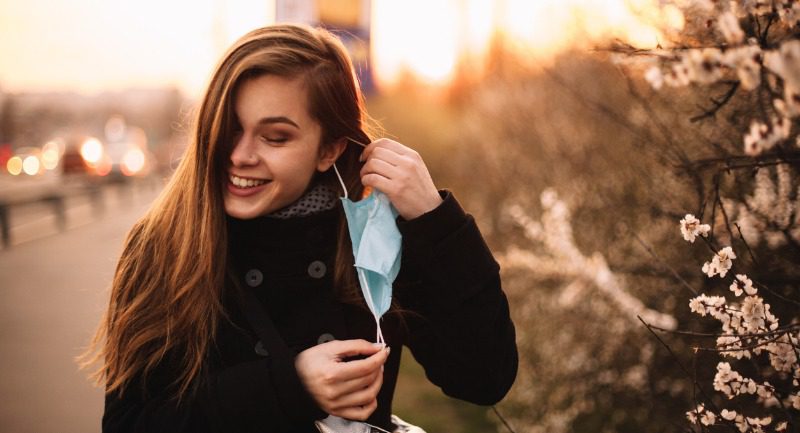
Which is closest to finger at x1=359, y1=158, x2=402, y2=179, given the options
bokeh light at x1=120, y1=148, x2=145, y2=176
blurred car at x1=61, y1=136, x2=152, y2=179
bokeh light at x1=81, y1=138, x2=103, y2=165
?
blurred car at x1=61, y1=136, x2=152, y2=179

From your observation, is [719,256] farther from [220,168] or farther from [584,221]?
[584,221]

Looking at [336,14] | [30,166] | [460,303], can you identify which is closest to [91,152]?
[30,166]

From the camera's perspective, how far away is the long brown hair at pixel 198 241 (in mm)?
1826

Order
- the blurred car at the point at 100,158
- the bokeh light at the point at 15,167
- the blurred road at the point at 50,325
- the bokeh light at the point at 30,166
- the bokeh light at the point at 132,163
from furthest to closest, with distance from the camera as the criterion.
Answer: the bokeh light at the point at 30,166, the bokeh light at the point at 15,167, the bokeh light at the point at 132,163, the blurred car at the point at 100,158, the blurred road at the point at 50,325

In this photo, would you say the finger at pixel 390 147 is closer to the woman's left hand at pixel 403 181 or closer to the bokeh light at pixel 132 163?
the woman's left hand at pixel 403 181

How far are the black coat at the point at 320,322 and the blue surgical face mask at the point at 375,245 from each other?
2.1 inches

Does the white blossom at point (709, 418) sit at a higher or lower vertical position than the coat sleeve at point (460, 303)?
lower

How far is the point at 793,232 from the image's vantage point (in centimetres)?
240

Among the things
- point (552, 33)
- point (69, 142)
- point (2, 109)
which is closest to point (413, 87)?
point (552, 33)

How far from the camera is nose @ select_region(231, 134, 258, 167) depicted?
184 cm

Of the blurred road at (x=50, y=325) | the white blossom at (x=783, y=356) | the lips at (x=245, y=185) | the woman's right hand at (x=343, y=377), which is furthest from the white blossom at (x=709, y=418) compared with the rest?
the blurred road at (x=50, y=325)

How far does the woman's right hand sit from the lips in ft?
1.59

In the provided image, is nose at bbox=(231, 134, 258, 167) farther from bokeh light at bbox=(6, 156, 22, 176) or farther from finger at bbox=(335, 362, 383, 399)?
bokeh light at bbox=(6, 156, 22, 176)

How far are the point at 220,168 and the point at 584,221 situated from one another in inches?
171
